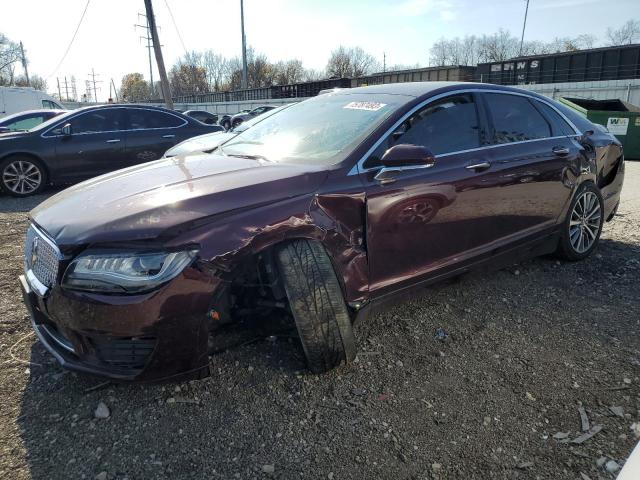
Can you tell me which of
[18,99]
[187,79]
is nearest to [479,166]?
[18,99]

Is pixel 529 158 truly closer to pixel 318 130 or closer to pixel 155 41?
pixel 318 130

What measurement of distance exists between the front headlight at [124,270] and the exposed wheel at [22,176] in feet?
22.2

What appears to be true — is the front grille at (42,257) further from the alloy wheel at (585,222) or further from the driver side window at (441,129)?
the alloy wheel at (585,222)

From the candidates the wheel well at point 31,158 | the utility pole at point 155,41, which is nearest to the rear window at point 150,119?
the wheel well at point 31,158

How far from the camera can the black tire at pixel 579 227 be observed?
4.19 m

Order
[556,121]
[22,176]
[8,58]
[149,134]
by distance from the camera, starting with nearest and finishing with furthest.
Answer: [556,121]
[22,176]
[149,134]
[8,58]

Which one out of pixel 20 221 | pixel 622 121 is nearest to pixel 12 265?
pixel 20 221

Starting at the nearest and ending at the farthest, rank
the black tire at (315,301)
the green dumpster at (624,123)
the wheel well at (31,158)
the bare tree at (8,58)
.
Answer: the black tire at (315,301), the wheel well at (31,158), the green dumpster at (624,123), the bare tree at (8,58)

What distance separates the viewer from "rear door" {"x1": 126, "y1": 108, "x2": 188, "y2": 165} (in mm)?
8383

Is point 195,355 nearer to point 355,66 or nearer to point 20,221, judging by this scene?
point 20,221

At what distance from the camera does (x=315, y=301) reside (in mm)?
2438

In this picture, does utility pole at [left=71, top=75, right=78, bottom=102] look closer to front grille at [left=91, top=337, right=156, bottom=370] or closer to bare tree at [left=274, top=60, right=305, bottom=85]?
bare tree at [left=274, top=60, right=305, bottom=85]

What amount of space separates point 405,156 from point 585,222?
268 cm

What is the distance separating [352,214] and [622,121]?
14.7m
